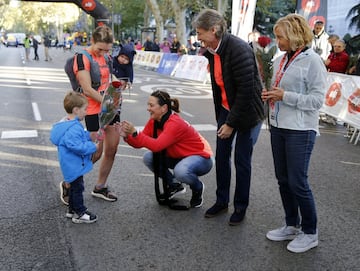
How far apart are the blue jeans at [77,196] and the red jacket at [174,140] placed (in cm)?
59

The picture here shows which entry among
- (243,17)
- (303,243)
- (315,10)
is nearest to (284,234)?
(303,243)

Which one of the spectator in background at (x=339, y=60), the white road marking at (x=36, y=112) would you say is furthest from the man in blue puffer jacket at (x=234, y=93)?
the spectator in background at (x=339, y=60)

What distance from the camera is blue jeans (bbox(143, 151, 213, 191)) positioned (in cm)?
415

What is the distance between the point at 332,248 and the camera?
3.59 metres

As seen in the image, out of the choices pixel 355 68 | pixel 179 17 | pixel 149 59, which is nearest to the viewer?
pixel 355 68

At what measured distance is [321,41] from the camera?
10.2 metres

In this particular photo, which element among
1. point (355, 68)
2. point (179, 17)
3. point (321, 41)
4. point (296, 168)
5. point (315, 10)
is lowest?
point (296, 168)

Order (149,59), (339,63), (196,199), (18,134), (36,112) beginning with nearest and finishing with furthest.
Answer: (196,199) < (18,134) < (339,63) < (36,112) < (149,59)

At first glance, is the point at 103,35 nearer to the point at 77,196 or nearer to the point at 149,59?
the point at 77,196

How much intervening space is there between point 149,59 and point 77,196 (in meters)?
20.7

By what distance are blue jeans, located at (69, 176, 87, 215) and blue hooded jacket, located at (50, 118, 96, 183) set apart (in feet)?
0.32

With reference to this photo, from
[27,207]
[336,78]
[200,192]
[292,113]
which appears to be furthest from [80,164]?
[336,78]

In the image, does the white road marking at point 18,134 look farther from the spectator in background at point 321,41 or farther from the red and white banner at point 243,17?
the red and white banner at point 243,17

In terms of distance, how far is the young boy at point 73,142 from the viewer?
3.65 meters
